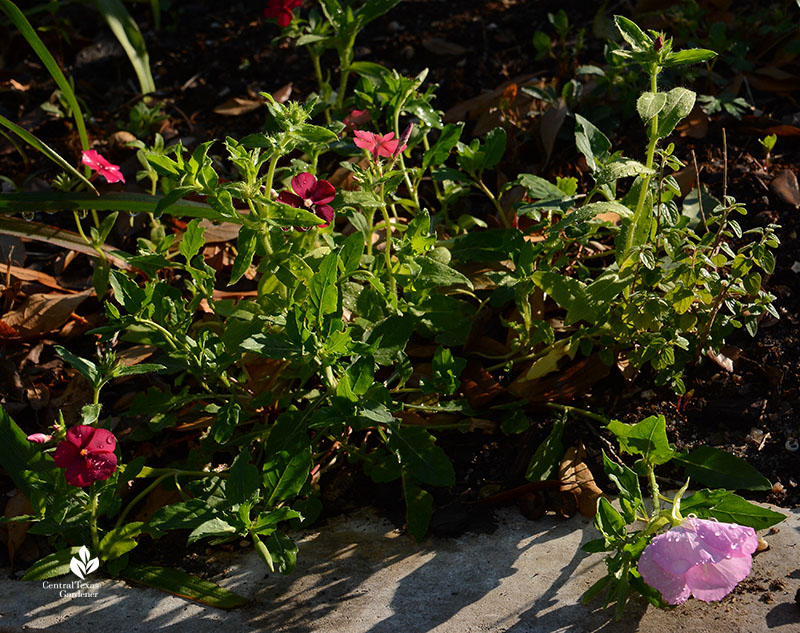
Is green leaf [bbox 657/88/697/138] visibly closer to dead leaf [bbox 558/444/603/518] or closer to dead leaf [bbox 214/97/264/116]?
dead leaf [bbox 558/444/603/518]

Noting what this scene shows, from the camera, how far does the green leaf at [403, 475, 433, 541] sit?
187cm

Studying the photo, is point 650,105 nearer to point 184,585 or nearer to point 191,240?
point 191,240

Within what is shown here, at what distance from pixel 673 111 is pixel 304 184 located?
2.64ft

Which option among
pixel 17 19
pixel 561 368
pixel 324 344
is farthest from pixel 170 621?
pixel 17 19

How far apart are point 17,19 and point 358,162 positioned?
1076 millimetres

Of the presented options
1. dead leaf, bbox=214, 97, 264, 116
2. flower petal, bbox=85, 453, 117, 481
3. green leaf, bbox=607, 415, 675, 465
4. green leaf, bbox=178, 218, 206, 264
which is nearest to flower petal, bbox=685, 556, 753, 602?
green leaf, bbox=607, 415, 675, 465

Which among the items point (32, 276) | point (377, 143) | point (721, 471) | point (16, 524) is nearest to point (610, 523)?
point (721, 471)

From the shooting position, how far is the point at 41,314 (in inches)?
94.6

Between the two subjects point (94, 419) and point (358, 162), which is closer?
point (94, 419)

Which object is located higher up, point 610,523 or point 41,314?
point 41,314

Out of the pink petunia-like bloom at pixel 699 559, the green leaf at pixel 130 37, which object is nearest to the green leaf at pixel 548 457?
the pink petunia-like bloom at pixel 699 559

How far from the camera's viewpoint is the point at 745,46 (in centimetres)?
283

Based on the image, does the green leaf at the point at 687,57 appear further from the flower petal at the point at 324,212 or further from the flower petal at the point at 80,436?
the flower petal at the point at 80,436

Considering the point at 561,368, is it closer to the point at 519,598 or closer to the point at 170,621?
the point at 519,598
